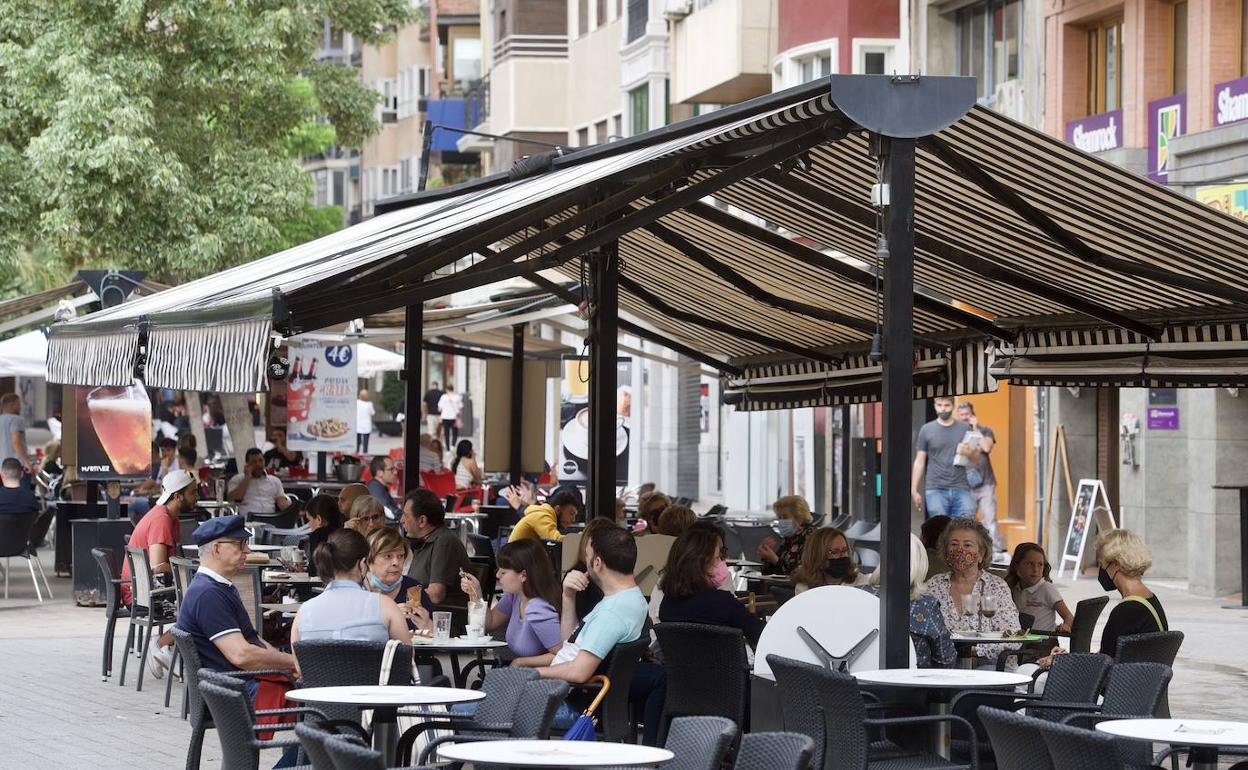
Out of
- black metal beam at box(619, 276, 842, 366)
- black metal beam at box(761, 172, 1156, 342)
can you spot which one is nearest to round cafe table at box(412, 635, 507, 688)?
Result: black metal beam at box(761, 172, 1156, 342)

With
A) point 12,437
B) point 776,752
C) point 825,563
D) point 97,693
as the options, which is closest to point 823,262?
point 825,563

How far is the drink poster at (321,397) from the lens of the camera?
26.6m

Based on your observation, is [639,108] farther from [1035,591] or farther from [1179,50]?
[1035,591]

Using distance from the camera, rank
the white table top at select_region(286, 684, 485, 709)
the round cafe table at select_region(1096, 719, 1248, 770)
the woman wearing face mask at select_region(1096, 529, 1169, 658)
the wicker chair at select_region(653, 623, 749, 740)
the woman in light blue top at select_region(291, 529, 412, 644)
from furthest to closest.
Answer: the woman wearing face mask at select_region(1096, 529, 1169, 658), the wicker chair at select_region(653, 623, 749, 740), the woman in light blue top at select_region(291, 529, 412, 644), the white table top at select_region(286, 684, 485, 709), the round cafe table at select_region(1096, 719, 1248, 770)

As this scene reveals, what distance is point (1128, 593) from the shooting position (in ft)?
36.1

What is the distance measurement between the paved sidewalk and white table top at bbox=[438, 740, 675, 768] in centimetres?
489

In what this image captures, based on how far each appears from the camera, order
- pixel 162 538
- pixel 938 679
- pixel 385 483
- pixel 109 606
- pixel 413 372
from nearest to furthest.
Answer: pixel 938 679 < pixel 109 606 < pixel 162 538 < pixel 413 372 < pixel 385 483

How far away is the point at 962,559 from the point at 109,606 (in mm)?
6386

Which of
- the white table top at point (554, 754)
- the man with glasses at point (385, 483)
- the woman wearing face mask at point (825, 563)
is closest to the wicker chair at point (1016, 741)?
the white table top at point (554, 754)

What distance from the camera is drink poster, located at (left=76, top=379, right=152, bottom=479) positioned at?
2297 cm

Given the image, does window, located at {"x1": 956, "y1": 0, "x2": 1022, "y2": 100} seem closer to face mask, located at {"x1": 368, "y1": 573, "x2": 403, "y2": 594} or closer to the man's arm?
face mask, located at {"x1": 368, "y1": 573, "x2": 403, "y2": 594}

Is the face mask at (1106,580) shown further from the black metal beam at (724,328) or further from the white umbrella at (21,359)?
the white umbrella at (21,359)

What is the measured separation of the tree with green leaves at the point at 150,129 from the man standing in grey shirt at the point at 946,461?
40.9 feet

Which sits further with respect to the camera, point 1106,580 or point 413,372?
point 413,372
